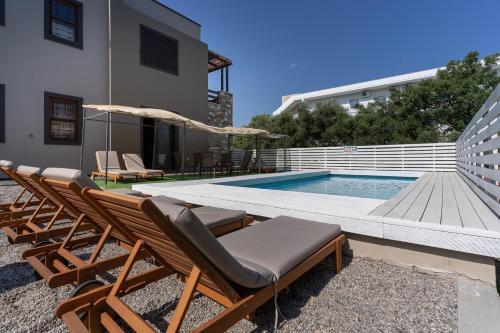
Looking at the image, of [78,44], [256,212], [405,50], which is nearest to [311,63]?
[405,50]

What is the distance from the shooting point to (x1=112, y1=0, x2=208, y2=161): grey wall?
10.1m

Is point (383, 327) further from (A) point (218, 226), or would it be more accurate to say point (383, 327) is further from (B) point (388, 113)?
(B) point (388, 113)

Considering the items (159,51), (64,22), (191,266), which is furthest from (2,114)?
(191,266)

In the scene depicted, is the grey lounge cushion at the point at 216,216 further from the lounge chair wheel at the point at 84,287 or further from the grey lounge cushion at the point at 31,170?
the grey lounge cushion at the point at 31,170

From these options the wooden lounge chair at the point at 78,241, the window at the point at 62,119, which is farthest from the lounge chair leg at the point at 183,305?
the window at the point at 62,119

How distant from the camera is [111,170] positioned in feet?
26.3

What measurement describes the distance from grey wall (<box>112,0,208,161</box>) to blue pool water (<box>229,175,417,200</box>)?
5.32 metres

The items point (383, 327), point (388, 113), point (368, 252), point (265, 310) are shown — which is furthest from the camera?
point (388, 113)

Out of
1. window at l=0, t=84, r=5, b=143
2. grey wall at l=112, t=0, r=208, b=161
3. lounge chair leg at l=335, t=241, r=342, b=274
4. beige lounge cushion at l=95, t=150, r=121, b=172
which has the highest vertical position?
grey wall at l=112, t=0, r=208, b=161

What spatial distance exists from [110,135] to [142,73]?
281 centimetres

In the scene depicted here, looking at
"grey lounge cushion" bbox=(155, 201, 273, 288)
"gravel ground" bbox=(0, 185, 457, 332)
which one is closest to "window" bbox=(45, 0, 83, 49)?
"gravel ground" bbox=(0, 185, 457, 332)

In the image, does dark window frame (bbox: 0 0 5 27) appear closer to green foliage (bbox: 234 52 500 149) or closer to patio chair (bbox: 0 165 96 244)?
patio chair (bbox: 0 165 96 244)

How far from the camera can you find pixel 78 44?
9.37 m

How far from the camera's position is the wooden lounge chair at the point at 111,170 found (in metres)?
7.54
